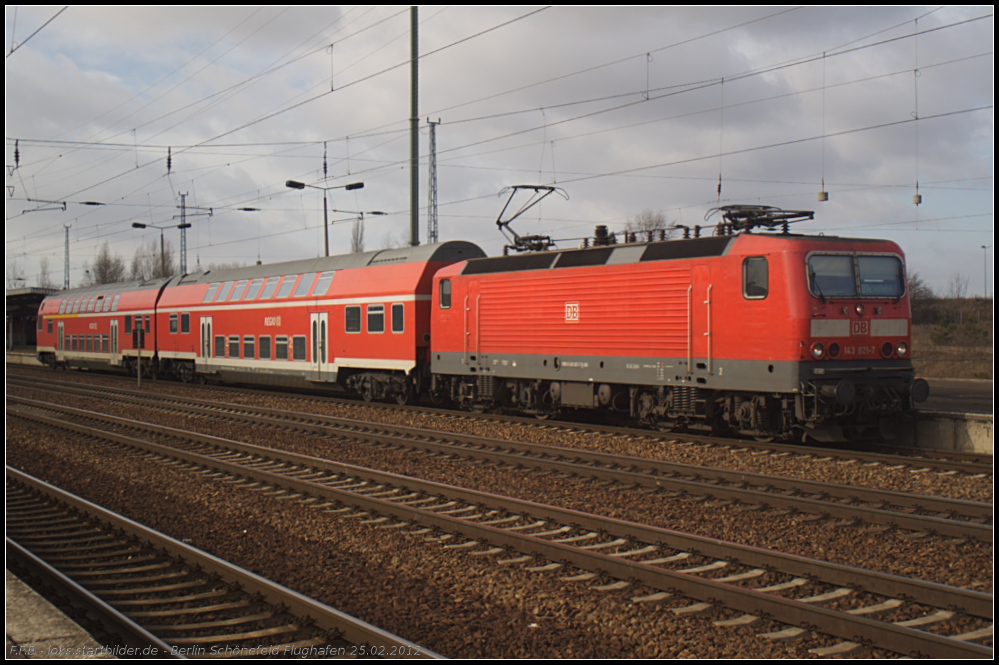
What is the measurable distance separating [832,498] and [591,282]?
24.0 ft

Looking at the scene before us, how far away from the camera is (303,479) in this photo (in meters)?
11.5

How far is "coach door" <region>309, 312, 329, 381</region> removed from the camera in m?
23.1

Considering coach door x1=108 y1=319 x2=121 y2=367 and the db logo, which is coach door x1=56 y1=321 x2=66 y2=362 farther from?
the db logo

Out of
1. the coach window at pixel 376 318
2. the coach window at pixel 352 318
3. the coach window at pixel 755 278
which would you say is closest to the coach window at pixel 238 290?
the coach window at pixel 352 318

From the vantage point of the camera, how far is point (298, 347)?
24.3 meters

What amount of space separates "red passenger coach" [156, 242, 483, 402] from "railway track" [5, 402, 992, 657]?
378 inches

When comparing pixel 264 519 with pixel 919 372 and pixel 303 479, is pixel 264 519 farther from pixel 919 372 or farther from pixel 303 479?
pixel 919 372

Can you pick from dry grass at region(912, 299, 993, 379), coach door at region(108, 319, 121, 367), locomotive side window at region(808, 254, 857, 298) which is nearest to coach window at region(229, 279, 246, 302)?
coach door at region(108, 319, 121, 367)

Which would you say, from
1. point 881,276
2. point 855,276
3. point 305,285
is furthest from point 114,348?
point 881,276

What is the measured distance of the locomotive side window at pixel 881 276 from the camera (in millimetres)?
13406

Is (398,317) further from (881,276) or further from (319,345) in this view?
(881,276)

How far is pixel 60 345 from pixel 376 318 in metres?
28.8

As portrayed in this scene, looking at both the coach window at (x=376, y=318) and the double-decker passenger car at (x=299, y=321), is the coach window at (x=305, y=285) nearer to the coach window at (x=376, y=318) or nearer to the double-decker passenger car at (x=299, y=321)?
the double-decker passenger car at (x=299, y=321)

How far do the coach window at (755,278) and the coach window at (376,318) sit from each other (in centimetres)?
1075
